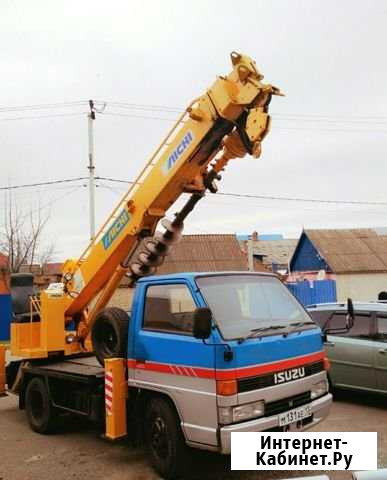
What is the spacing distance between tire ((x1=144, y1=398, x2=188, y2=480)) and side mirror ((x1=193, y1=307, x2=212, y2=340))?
3.35 feet

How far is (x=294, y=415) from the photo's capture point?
5035 millimetres

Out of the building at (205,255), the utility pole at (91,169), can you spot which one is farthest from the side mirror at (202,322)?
the building at (205,255)

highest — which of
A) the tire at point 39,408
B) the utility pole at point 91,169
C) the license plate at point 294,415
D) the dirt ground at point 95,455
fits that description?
the utility pole at point 91,169

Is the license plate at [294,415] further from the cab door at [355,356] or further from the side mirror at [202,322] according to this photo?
the cab door at [355,356]

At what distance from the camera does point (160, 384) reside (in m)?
5.29

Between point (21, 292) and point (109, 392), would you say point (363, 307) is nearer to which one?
point (109, 392)

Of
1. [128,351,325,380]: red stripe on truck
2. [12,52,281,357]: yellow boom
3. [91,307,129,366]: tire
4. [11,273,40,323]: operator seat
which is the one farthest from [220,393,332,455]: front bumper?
[11,273,40,323]: operator seat

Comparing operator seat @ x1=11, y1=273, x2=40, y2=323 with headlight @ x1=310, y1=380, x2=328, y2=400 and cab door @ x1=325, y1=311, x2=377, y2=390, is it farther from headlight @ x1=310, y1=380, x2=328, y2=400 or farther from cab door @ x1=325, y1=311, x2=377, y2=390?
cab door @ x1=325, y1=311, x2=377, y2=390

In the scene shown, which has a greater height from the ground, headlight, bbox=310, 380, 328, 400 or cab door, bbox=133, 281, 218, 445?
cab door, bbox=133, 281, 218, 445

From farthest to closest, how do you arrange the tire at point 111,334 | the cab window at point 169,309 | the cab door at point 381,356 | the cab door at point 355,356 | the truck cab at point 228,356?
the cab door at point 355,356 → the cab door at point 381,356 → the tire at point 111,334 → the cab window at point 169,309 → the truck cab at point 228,356

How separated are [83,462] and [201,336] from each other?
2.38m

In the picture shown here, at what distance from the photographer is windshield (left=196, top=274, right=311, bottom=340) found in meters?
5.11

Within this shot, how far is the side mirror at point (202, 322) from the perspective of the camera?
4.62 m

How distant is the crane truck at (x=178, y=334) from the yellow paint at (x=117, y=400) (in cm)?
1
